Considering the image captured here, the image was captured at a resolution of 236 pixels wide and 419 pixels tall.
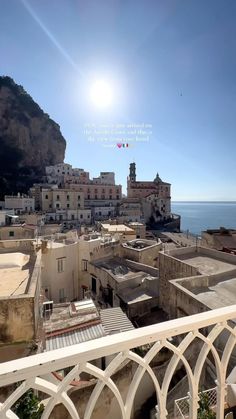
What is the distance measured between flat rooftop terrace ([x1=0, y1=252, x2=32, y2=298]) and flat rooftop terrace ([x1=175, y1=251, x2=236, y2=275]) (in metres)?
6.63

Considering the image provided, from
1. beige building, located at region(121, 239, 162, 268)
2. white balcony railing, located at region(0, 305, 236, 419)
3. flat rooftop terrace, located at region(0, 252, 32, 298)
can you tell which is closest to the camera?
white balcony railing, located at region(0, 305, 236, 419)

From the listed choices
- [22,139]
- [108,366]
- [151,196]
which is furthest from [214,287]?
[22,139]

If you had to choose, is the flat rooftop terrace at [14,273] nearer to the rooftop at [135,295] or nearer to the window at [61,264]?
the rooftop at [135,295]

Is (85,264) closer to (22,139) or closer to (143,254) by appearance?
(143,254)

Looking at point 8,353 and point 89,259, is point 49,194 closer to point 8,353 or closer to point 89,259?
point 89,259

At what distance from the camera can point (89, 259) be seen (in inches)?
731

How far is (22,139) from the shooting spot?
7256 centimetres

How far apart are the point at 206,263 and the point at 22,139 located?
73.5 meters

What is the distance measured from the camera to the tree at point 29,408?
352 cm

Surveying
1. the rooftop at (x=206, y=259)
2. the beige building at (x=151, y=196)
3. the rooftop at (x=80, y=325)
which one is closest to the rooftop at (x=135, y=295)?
the rooftop at (x=206, y=259)

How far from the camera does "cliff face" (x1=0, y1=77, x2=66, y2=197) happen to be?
69062mm

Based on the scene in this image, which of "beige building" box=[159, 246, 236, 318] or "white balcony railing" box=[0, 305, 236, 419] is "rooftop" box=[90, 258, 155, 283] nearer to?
"beige building" box=[159, 246, 236, 318]

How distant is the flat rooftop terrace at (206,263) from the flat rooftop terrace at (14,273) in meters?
6.63

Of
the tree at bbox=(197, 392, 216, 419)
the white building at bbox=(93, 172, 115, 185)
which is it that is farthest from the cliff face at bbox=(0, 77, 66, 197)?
the tree at bbox=(197, 392, 216, 419)
